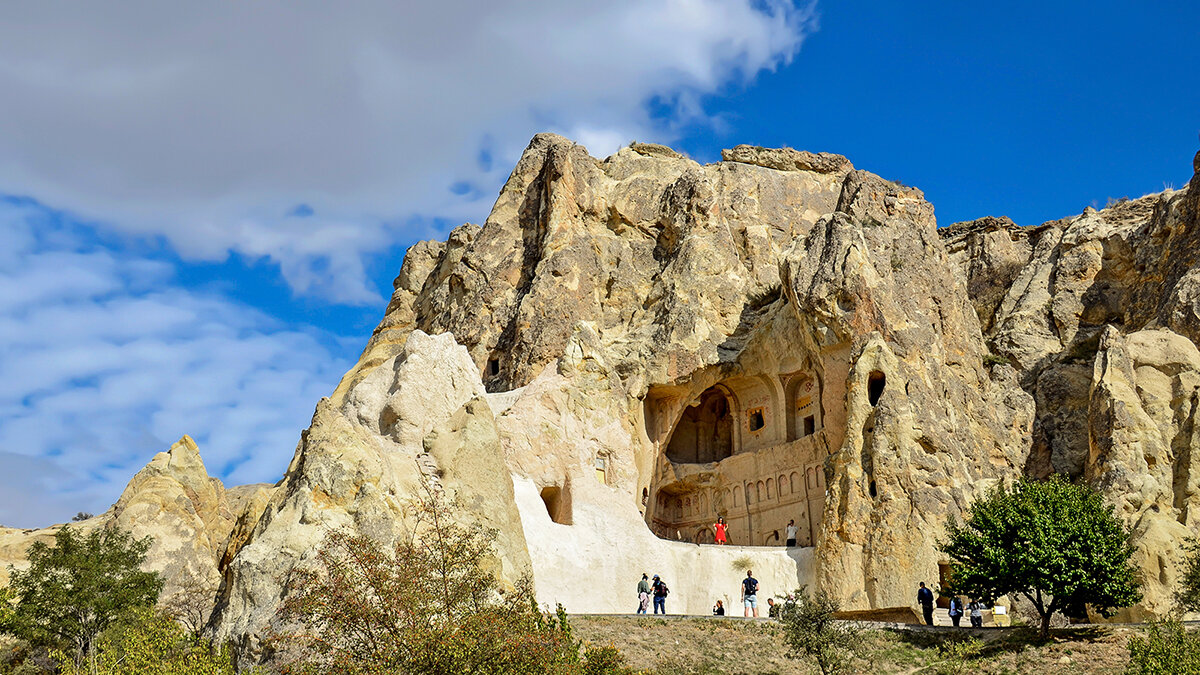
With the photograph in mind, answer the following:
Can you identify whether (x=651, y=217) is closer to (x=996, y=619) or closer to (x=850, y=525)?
(x=850, y=525)

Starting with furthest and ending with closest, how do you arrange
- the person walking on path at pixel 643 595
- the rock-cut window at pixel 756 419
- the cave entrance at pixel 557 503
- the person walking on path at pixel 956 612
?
the rock-cut window at pixel 756 419 → the cave entrance at pixel 557 503 → the person walking on path at pixel 643 595 → the person walking on path at pixel 956 612

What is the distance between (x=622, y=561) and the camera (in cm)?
4669

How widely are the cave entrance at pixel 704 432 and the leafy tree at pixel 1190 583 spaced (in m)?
25.3

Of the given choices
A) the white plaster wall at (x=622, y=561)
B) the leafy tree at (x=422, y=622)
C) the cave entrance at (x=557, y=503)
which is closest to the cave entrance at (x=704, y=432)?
the cave entrance at (x=557, y=503)

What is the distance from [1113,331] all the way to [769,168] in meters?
25.0

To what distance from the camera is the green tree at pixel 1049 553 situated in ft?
118

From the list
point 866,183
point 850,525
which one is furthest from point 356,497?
point 866,183

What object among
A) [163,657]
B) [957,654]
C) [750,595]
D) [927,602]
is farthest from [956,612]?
[163,657]

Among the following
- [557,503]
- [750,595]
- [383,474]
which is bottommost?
[750,595]

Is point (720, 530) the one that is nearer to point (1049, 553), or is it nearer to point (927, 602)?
point (927, 602)

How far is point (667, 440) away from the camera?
56719 mm

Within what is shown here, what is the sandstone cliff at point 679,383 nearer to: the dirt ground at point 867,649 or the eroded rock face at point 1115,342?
the eroded rock face at point 1115,342

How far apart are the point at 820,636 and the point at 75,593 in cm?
2427

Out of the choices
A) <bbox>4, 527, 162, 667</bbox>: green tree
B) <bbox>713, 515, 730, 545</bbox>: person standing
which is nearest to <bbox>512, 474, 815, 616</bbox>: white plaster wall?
<bbox>713, 515, 730, 545</bbox>: person standing
